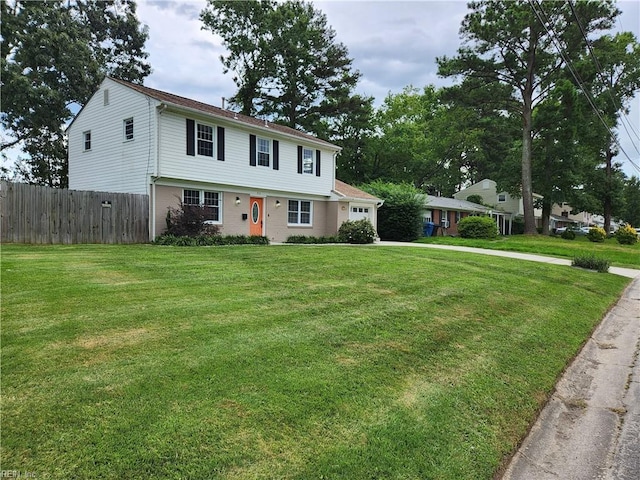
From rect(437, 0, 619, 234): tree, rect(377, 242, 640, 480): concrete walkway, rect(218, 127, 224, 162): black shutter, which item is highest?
rect(437, 0, 619, 234): tree

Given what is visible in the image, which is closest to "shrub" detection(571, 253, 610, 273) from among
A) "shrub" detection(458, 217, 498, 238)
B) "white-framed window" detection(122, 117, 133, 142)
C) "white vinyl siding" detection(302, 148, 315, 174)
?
"white vinyl siding" detection(302, 148, 315, 174)

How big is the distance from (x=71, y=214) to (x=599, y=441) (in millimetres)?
13416

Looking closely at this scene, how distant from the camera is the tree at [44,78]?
2284 centimetres

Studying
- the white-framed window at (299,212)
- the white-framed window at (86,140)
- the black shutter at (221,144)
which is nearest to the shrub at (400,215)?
the white-framed window at (299,212)

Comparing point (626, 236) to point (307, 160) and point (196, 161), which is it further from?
point (196, 161)

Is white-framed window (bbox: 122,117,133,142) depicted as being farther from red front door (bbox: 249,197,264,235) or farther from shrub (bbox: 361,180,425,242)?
shrub (bbox: 361,180,425,242)

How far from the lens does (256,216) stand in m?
17.0

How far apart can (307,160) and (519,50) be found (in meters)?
20.6

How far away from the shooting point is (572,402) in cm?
400

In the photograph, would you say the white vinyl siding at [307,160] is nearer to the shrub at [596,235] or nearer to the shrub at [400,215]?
the shrub at [400,215]

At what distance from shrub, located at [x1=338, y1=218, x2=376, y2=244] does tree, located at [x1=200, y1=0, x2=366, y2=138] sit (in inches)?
616

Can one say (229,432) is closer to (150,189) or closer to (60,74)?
(150,189)

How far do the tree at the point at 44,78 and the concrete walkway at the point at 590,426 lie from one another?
93.1 ft

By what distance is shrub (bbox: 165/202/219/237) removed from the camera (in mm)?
13227
